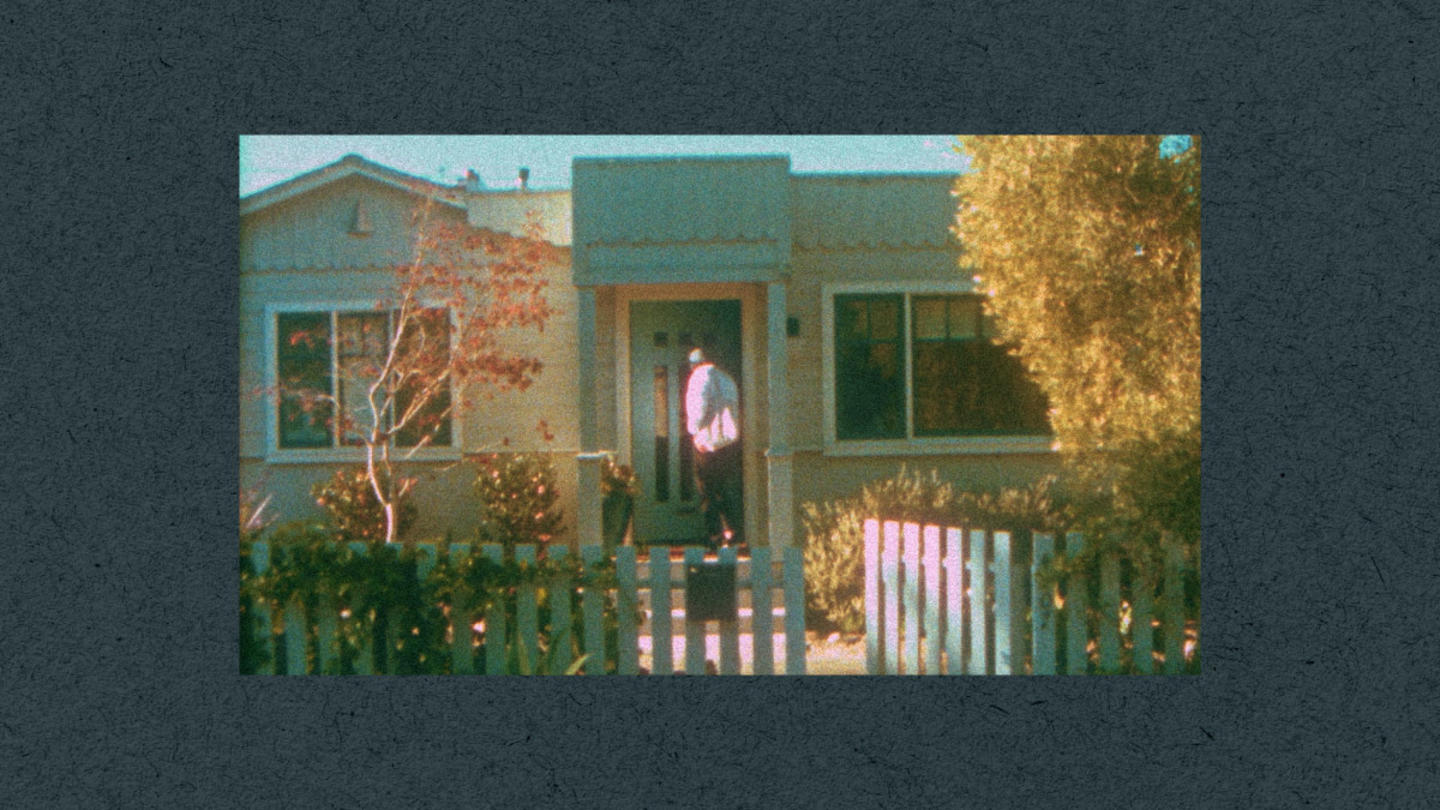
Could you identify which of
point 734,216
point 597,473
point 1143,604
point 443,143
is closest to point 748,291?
point 734,216

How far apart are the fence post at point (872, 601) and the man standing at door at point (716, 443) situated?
123 cm

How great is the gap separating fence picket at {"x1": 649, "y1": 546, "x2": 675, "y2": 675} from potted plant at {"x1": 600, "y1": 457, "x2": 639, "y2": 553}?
1.30 meters

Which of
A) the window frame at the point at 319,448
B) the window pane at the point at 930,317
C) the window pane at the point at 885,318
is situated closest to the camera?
the window frame at the point at 319,448

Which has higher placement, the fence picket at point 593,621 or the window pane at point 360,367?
the window pane at point 360,367

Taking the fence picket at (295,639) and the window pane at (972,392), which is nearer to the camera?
the fence picket at (295,639)

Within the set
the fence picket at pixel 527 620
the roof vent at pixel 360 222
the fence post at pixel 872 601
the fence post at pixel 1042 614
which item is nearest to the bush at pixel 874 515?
the fence post at pixel 872 601

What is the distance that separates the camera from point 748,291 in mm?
7047

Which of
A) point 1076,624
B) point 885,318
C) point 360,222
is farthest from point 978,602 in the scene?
point 360,222

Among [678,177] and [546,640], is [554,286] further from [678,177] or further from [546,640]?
[546,640]

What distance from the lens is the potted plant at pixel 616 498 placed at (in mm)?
6082

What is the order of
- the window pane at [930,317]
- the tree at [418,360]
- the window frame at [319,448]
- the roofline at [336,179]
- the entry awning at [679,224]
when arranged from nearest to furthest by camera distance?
1. the roofline at [336,179]
2. the window frame at [319,448]
3. the tree at [418,360]
4. the entry awning at [679,224]
5. the window pane at [930,317]

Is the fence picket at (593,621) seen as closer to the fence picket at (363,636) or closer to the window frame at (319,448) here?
the fence picket at (363,636)

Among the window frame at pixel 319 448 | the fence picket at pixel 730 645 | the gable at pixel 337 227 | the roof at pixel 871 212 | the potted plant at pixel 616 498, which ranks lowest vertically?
the fence picket at pixel 730 645

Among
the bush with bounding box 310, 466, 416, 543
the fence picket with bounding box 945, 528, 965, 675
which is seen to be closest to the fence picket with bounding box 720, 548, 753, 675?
the fence picket with bounding box 945, 528, 965, 675
